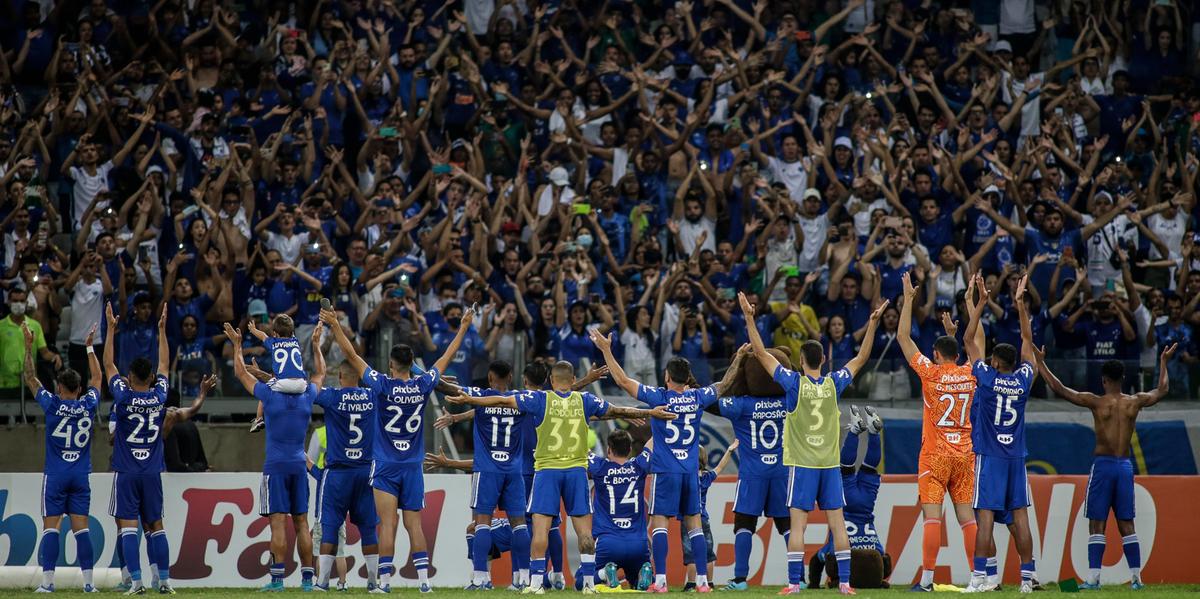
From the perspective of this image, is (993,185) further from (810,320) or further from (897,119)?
(810,320)

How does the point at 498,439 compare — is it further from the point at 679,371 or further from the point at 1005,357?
the point at 1005,357

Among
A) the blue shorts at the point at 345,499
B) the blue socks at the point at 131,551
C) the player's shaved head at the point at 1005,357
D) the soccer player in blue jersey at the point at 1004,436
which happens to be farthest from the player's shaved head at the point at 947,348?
the blue socks at the point at 131,551

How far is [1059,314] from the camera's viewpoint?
74.3 feet

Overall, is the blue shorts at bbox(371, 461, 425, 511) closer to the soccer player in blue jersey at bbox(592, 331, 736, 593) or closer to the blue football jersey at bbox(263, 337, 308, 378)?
the blue football jersey at bbox(263, 337, 308, 378)

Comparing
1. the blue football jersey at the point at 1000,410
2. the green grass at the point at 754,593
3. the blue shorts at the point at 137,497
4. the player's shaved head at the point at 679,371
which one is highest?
the player's shaved head at the point at 679,371

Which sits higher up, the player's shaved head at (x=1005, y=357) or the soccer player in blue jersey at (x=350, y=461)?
the player's shaved head at (x=1005, y=357)

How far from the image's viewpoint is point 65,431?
16828mm

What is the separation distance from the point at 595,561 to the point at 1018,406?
4.82 m

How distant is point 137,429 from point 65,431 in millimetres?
832

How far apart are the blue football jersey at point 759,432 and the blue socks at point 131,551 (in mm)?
6395

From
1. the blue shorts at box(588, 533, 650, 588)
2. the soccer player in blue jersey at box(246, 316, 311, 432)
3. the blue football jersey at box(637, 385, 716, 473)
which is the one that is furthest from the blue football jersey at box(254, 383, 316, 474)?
the blue football jersey at box(637, 385, 716, 473)

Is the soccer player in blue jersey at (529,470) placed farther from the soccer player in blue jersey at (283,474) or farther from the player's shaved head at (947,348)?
the player's shaved head at (947,348)

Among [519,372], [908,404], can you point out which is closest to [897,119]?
[908,404]

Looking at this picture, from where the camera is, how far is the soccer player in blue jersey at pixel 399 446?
629 inches
